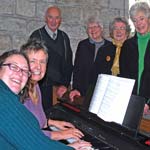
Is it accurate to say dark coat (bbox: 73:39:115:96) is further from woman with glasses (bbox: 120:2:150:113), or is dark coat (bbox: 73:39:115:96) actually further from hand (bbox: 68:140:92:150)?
hand (bbox: 68:140:92:150)

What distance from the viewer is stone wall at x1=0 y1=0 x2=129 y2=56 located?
4.47 meters

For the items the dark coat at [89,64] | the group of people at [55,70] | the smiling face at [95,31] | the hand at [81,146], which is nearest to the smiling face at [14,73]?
the group of people at [55,70]

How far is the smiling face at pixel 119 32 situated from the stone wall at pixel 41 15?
1346mm

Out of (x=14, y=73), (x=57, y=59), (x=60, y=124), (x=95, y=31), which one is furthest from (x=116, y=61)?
(x=14, y=73)

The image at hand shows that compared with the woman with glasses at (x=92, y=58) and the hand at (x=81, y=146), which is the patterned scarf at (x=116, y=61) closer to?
the woman with glasses at (x=92, y=58)

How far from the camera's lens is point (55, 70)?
3977 mm

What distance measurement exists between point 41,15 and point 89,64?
1.19 m

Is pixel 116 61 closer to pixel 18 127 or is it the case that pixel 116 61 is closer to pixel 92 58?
pixel 92 58

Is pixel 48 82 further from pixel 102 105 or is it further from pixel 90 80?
pixel 102 105

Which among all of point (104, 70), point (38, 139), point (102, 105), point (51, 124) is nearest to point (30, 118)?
point (38, 139)

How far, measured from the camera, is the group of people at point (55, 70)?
1428mm

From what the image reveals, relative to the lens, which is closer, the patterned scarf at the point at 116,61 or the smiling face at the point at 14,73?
the smiling face at the point at 14,73

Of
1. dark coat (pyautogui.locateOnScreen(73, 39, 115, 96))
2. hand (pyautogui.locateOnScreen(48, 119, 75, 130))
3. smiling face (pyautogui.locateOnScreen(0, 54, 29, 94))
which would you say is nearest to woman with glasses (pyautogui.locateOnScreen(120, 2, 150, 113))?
dark coat (pyautogui.locateOnScreen(73, 39, 115, 96))

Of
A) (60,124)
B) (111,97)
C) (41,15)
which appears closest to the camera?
(111,97)
